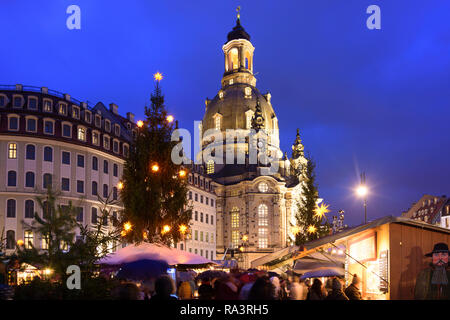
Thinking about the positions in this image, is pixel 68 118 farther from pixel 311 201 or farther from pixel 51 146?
pixel 311 201

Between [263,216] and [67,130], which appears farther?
[263,216]

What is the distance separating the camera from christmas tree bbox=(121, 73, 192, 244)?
22.1m

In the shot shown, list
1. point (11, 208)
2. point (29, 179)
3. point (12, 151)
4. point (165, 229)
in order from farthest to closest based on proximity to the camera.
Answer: point (29, 179) < point (12, 151) < point (11, 208) < point (165, 229)

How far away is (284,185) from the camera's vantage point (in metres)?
95.6

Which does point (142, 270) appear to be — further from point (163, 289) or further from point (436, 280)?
point (163, 289)

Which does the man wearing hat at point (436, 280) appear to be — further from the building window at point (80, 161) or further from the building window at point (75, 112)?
the building window at point (75, 112)

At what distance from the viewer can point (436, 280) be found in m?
11.1

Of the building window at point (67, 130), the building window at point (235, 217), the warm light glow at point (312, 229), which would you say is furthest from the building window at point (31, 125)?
the building window at point (235, 217)

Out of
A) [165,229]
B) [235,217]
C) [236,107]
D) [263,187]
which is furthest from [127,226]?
[236,107]

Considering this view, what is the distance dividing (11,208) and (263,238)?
2318 inches

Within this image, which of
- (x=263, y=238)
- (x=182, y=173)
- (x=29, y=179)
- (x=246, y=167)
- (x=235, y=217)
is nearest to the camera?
(x=182, y=173)

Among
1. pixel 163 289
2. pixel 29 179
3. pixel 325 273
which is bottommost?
pixel 325 273

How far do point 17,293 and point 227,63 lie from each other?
116659 millimetres

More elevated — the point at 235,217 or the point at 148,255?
the point at 235,217
